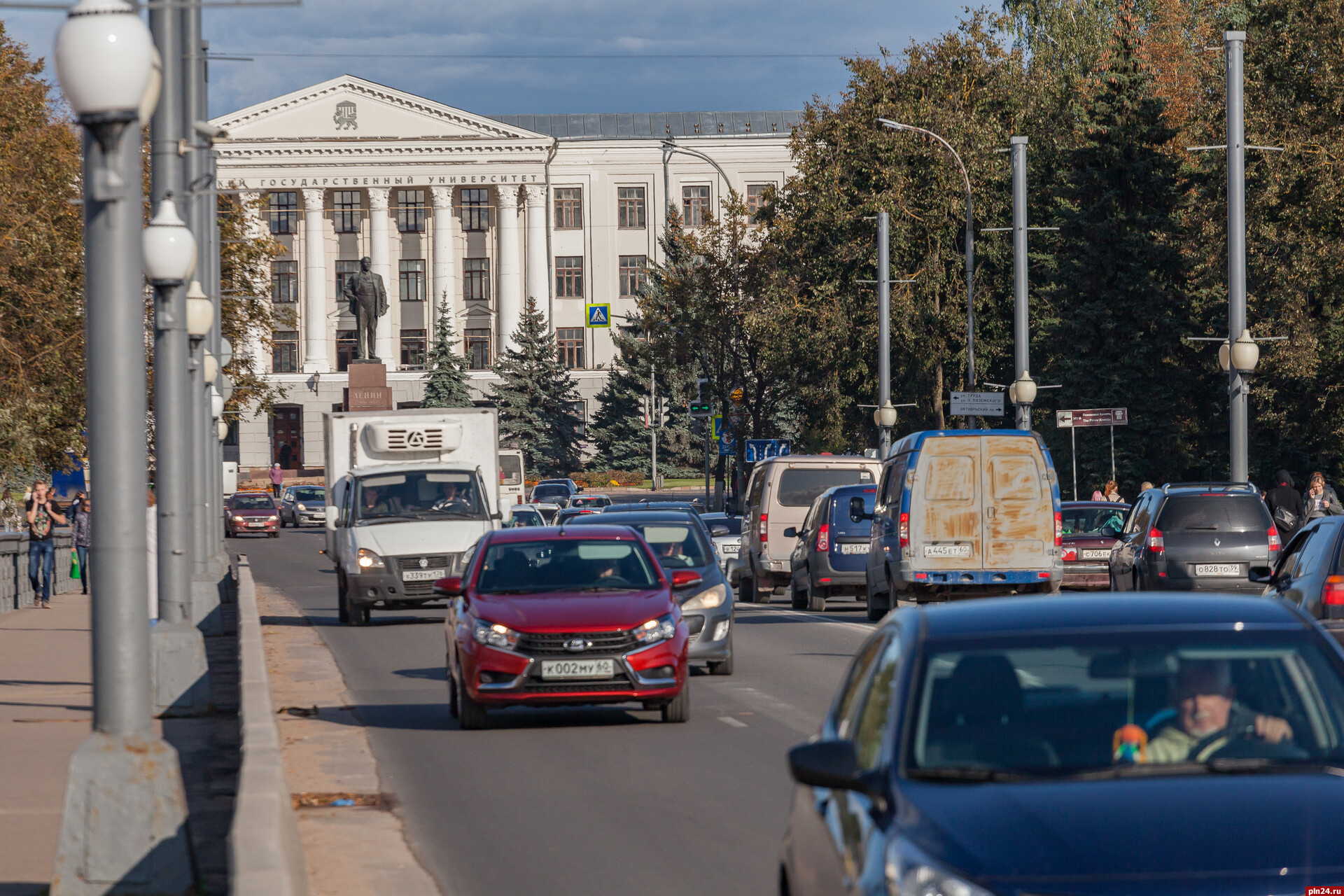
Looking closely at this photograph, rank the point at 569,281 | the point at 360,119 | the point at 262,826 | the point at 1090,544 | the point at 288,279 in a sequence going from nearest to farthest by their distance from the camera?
1. the point at 262,826
2. the point at 1090,544
3. the point at 360,119
4. the point at 288,279
5. the point at 569,281

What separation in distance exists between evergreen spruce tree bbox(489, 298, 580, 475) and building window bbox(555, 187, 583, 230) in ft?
36.2

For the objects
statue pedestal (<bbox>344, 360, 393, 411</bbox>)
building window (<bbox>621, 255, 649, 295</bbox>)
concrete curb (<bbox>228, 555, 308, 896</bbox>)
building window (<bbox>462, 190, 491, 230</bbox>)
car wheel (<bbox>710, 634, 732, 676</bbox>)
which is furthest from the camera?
building window (<bbox>621, 255, 649, 295</bbox>)

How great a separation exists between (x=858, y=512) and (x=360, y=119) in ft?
255

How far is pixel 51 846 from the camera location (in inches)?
349

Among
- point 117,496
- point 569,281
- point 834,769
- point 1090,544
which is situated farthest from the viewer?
point 569,281

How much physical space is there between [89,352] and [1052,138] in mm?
52921

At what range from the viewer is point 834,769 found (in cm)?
471

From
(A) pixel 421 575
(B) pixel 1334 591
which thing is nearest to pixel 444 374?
(A) pixel 421 575

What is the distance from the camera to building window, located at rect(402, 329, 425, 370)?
10200 cm

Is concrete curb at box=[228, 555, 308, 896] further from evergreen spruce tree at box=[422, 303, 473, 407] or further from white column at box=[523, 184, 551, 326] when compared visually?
white column at box=[523, 184, 551, 326]

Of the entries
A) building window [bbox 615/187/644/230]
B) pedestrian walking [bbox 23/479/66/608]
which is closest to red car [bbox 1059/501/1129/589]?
pedestrian walking [bbox 23/479/66/608]

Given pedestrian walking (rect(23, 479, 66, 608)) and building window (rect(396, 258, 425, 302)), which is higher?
building window (rect(396, 258, 425, 302))

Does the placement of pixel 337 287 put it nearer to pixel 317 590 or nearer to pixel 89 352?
pixel 317 590

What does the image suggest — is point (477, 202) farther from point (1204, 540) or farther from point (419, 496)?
point (1204, 540)
